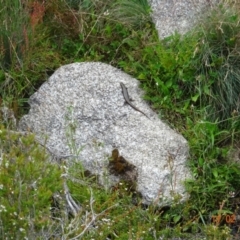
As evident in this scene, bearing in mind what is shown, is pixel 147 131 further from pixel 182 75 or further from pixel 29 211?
pixel 29 211

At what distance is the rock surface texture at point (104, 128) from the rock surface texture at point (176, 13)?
0.65 metres

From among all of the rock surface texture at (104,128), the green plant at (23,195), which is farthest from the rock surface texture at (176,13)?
the green plant at (23,195)

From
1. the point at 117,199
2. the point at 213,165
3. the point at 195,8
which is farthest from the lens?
the point at 195,8

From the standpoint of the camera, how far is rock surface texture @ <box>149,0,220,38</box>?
688cm

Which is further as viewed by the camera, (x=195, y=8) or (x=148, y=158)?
(x=195, y=8)

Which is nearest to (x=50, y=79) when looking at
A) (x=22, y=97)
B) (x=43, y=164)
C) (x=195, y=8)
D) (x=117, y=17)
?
(x=22, y=97)

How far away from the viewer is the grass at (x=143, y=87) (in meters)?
5.08

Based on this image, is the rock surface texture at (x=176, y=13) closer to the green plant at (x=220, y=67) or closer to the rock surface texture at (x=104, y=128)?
the green plant at (x=220, y=67)

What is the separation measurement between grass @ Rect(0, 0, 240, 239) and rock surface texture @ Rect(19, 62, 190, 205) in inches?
3.9

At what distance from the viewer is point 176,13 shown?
7051 millimetres

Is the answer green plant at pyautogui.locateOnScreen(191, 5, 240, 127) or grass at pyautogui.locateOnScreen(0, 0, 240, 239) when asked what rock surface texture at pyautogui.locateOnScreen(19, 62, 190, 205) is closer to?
grass at pyautogui.locateOnScreen(0, 0, 240, 239)

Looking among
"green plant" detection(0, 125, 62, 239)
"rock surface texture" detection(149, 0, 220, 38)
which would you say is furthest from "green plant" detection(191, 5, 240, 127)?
"green plant" detection(0, 125, 62, 239)

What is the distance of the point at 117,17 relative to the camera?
23.2ft

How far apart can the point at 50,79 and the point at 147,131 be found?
1009 mm
